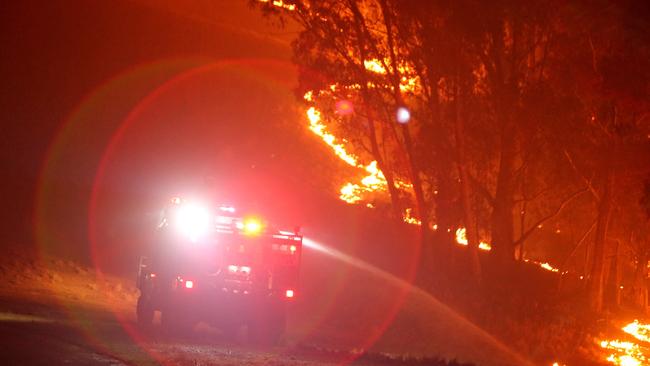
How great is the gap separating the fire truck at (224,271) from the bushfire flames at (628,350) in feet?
34.3

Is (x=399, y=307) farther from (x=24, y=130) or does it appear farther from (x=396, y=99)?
(x=24, y=130)

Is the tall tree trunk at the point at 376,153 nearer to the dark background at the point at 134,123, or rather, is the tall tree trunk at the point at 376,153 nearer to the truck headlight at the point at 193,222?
the dark background at the point at 134,123

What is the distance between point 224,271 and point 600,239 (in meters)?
17.0

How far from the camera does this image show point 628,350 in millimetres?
26438

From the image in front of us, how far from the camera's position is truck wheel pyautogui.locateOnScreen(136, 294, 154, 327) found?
17672 mm

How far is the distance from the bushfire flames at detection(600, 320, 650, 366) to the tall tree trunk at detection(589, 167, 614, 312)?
131 cm

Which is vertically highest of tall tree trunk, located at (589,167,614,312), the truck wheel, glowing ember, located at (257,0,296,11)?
glowing ember, located at (257,0,296,11)

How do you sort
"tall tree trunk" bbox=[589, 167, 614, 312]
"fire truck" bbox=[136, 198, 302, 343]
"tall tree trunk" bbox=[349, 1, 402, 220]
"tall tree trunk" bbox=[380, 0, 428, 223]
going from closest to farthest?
1. "fire truck" bbox=[136, 198, 302, 343]
2. "tall tree trunk" bbox=[380, 0, 428, 223]
3. "tall tree trunk" bbox=[349, 1, 402, 220]
4. "tall tree trunk" bbox=[589, 167, 614, 312]

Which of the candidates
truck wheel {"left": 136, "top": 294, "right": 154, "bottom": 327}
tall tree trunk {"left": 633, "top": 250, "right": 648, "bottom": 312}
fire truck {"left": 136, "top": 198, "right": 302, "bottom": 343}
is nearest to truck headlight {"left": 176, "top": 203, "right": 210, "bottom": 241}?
fire truck {"left": 136, "top": 198, "right": 302, "bottom": 343}

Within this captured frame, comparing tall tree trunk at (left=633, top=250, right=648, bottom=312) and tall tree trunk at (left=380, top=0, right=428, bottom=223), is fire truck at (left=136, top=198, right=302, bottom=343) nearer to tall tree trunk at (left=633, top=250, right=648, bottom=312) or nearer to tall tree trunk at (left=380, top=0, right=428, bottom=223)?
tall tree trunk at (left=380, top=0, right=428, bottom=223)

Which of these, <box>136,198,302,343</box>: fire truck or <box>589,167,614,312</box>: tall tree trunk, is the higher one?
<box>589,167,614,312</box>: tall tree trunk

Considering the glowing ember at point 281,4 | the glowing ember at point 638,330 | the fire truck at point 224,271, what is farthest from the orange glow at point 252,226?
the glowing ember at point 638,330

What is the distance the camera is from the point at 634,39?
24781 mm

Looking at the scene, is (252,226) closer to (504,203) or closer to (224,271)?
(224,271)
